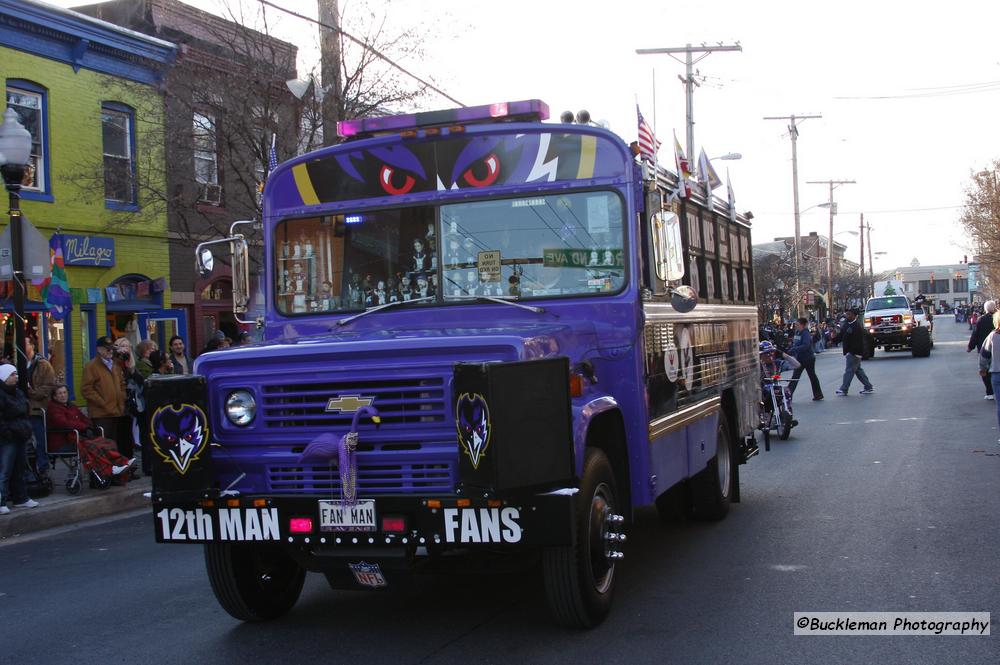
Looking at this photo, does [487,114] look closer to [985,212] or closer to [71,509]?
[71,509]

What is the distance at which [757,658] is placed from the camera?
5.12 meters

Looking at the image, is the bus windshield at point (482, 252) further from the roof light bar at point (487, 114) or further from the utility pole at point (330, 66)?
the utility pole at point (330, 66)

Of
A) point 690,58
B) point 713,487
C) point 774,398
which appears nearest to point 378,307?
point 713,487

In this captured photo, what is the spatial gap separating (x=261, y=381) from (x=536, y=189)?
2.01m

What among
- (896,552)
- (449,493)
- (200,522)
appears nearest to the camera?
(449,493)

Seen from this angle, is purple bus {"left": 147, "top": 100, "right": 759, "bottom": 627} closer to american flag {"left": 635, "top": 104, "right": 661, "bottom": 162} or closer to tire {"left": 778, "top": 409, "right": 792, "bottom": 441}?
american flag {"left": 635, "top": 104, "right": 661, "bottom": 162}

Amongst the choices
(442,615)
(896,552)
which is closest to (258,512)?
(442,615)

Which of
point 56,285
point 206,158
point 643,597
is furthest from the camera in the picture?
point 206,158

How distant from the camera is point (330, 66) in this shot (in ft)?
53.2

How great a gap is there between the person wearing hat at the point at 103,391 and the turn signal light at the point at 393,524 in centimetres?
875

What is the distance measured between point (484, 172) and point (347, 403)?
1887 millimetres

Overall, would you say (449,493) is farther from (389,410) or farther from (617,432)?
(617,432)

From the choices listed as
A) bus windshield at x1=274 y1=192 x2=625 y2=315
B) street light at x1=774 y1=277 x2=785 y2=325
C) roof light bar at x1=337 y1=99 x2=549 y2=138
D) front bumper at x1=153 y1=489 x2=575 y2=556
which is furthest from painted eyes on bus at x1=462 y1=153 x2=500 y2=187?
street light at x1=774 y1=277 x2=785 y2=325

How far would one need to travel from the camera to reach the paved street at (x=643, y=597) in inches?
211
